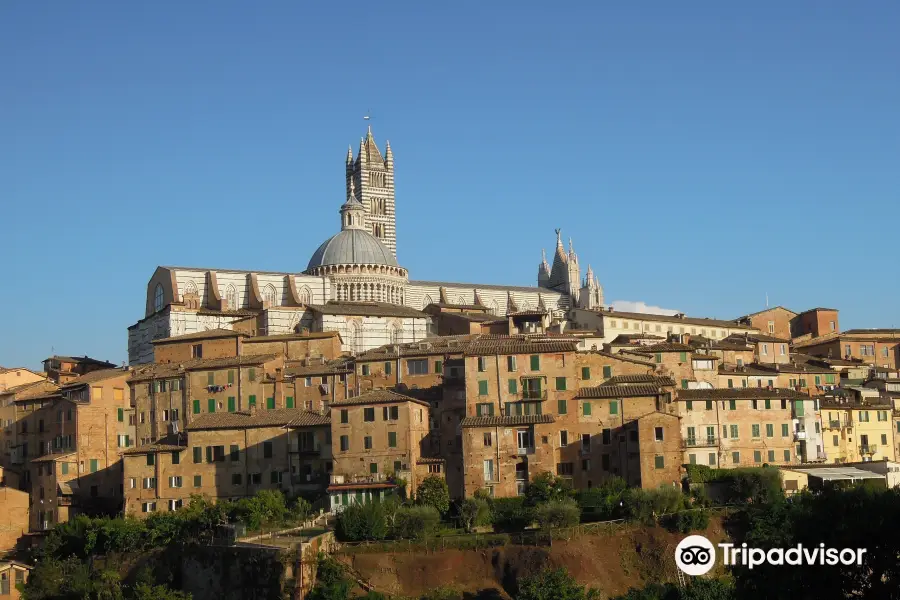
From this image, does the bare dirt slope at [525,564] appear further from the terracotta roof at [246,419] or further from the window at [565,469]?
the terracotta roof at [246,419]

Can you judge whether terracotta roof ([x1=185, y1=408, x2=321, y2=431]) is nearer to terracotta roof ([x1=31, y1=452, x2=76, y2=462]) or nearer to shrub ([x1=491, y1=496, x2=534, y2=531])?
terracotta roof ([x1=31, y1=452, x2=76, y2=462])

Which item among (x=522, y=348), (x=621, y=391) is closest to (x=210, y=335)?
(x=522, y=348)

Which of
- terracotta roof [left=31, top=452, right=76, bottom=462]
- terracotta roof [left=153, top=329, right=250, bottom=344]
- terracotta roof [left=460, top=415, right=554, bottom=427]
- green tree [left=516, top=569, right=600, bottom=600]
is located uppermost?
terracotta roof [left=153, top=329, right=250, bottom=344]

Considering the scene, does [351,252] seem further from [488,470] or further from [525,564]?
[525,564]

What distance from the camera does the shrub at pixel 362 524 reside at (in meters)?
→ 56.9

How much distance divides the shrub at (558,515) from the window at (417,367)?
639 inches

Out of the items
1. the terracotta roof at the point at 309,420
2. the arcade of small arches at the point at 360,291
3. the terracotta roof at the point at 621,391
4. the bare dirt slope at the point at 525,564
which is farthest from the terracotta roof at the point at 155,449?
the arcade of small arches at the point at 360,291

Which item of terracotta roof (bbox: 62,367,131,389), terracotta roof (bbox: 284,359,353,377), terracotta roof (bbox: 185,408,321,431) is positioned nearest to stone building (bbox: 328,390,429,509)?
terracotta roof (bbox: 185,408,321,431)

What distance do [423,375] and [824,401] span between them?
1995 centimetres

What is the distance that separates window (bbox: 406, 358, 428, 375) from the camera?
71.0 meters

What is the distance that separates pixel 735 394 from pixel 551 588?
18837 mm

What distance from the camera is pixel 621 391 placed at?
6256 centimetres

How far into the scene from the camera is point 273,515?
198ft

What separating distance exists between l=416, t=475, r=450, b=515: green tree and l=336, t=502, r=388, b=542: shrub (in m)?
2.66
